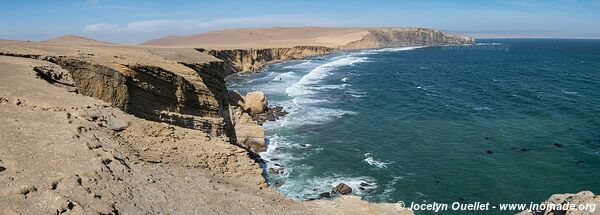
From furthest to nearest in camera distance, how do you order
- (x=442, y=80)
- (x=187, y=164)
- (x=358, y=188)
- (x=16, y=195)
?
(x=442, y=80) → (x=358, y=188) → (x=187, y=164) → (x=16, y=195)

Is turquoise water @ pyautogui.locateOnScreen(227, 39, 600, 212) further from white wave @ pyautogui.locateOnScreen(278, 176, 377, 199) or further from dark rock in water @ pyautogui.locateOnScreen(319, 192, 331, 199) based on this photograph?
dark rock in water @ pyautogui.locateOnScreen(319, 192, 331, 199)

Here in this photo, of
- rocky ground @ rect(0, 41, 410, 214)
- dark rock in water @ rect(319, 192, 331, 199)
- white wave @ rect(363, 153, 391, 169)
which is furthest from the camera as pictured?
white wave @ rect(363, 153, 391, 169)

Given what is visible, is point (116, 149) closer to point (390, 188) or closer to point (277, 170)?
point (277, 170)

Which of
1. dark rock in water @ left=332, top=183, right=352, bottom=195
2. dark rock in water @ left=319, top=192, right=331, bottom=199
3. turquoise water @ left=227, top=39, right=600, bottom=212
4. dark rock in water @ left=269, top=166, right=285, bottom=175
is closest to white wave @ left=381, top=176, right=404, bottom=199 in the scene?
turquoise water @ left=227, top=39, right=600, bottom=212

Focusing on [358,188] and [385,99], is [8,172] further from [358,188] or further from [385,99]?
[385,99]

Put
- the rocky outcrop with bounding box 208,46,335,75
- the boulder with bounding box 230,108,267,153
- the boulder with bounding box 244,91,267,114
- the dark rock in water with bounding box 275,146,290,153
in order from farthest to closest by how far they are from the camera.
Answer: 1. the rocky outcrop with bounding box 208,46,335,75
2. the boulder with bounding box 244,91,267,114
3. the dark rock in water with bounding box 275,146,290,153
4. the boulder with bounding box 230,108,267,153

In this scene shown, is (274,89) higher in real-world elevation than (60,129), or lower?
lower

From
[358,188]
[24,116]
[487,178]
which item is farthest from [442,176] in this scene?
[24,116]
